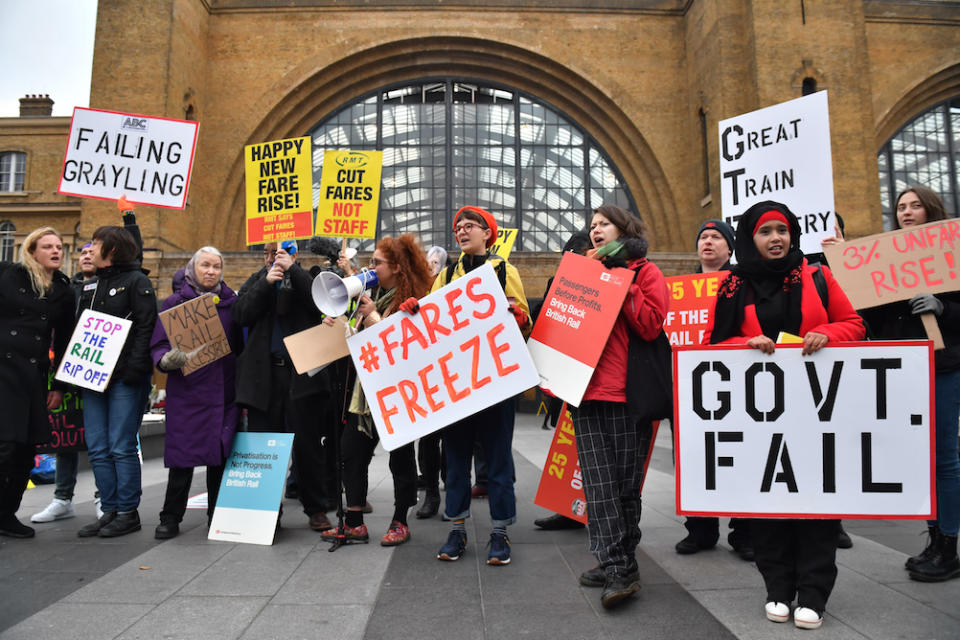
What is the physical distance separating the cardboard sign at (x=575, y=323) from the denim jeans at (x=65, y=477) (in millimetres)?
4089

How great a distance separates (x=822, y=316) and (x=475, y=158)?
20.5 metres

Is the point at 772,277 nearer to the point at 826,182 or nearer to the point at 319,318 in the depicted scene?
the point at 826,182

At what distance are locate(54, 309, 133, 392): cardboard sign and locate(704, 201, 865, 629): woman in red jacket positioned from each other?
4027 mm

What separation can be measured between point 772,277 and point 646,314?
634 millimetres

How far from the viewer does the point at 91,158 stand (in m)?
5.84

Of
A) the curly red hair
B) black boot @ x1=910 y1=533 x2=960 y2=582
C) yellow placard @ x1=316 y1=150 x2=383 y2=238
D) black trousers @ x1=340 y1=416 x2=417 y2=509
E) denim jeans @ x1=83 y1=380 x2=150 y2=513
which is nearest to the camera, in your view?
black boot @ x1=910 y1=533 x2=960 y2=582

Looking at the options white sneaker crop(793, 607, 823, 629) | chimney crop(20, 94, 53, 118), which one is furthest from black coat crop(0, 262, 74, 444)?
chimney crop(20, 94, 53, 118)

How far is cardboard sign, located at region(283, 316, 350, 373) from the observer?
12.6 feet

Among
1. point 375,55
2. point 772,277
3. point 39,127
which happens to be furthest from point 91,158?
point 39,127

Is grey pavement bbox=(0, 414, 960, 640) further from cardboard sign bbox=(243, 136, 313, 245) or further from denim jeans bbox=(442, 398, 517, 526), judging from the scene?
cardboard sign bbox=(243, 136, 313, 245)

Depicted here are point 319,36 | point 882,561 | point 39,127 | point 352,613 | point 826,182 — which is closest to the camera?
point 352,613

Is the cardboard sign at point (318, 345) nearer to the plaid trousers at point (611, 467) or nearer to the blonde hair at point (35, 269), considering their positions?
the plaid trousers at point (611, 467)

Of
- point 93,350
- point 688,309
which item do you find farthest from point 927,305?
point 93,350

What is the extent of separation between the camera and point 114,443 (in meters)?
4.31
